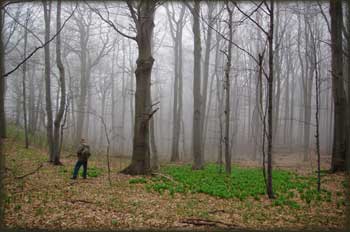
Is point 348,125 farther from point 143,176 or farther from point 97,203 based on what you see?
point 97,203

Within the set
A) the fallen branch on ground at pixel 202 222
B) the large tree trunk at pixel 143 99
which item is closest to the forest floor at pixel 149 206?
the fallen branch on ground at pixel 202 222

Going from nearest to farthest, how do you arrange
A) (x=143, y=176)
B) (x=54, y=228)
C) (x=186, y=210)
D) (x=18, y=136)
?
(x=54, y=228) < (x=186, y=210) < (x=143, y=176) < (x=18, y=136)

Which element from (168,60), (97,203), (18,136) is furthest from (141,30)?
(168,60)

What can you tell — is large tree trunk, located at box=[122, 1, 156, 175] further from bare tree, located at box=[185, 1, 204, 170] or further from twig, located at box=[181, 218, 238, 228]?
twig, located at box=[181, 218, 238, 228]

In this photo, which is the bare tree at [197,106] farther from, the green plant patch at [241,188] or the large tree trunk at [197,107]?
the green plant patch at [241,188]

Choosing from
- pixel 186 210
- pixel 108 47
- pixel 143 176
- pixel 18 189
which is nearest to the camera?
pixel 186 210

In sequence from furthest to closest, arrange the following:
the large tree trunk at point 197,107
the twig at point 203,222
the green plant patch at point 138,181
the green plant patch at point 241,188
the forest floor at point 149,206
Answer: the large tree trunk at point 197,107, the green plant patch at point 138,181, the green plant patch at point 241,188, the forest floor at point 149,206, the twig at point 203,222

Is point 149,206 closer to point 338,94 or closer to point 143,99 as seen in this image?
point 143,99

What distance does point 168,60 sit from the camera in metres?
32.2

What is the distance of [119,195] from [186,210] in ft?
6.75

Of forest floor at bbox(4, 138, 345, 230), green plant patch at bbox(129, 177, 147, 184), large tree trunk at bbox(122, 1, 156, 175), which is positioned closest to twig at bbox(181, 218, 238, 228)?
forest floor at bbox(4, 138, 345, 230)

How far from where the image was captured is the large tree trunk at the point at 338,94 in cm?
953

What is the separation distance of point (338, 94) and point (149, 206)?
9.28 metres

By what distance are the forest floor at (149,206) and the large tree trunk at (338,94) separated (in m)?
2.20
